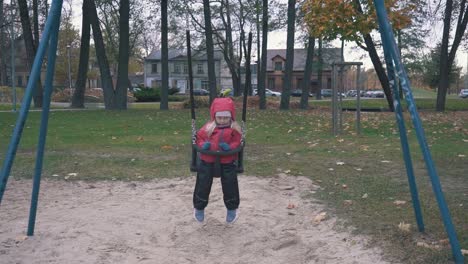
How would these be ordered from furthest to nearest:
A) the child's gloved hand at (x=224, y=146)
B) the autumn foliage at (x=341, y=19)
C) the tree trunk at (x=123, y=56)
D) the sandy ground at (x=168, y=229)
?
the tree trunk at (x=123, y=56) < the autumn foliage at (x=341, y=19) < the child's gloved hand at (x=224, y=146) < the sandy ground at (x=168, y=229)

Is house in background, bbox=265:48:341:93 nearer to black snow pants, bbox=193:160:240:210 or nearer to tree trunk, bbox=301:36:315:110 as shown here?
tree trunk, bbox=301:36:315:110

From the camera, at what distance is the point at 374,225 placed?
502 centimetres

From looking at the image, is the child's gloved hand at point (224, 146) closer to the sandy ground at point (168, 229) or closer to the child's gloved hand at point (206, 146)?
the child's gloved hand at point (206, 146)

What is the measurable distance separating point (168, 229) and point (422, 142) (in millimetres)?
2801

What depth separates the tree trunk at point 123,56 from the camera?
22.9m

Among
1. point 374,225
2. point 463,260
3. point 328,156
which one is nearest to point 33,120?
point 328,156

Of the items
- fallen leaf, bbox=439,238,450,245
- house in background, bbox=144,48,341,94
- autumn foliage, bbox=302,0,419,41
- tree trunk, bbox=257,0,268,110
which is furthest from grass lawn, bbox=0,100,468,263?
house in background, bbox=144,48,341,94

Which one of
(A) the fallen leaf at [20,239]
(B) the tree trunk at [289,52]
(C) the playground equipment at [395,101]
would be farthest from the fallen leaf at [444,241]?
(B) the tree trunk at [289,52]

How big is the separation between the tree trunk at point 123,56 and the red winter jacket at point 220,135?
18.4 meters

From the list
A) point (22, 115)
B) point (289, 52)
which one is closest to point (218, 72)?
point (289, 52)

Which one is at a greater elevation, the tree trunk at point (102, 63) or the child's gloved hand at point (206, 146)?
the tree trunk at point (102, 63)

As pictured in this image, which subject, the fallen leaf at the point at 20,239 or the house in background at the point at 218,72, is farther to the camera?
the house in background at the point at 218,72

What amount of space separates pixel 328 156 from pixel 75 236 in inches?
211

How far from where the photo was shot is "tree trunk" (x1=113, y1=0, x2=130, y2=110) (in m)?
22.9
